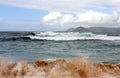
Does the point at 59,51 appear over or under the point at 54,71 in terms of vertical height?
under

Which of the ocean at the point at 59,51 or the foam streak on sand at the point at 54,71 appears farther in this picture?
the ocean at the point at 59,51

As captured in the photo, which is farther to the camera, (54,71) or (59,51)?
(59,51)

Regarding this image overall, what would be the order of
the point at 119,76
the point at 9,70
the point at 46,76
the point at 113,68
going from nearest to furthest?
the point at 46,76 < the point at 9,70 < the point at 119,76 < the point at 113,68

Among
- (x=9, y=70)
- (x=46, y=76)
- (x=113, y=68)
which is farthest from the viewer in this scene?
(x=113, y=68)

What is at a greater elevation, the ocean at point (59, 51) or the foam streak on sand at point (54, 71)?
the foam streak on sand at point (54, 71)

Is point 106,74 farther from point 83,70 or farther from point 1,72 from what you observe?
point 1,72

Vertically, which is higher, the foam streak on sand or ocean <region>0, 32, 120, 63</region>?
the foam streak on sand

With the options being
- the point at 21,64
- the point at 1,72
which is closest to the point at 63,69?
the point at 21,64

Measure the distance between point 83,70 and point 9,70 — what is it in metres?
1.73

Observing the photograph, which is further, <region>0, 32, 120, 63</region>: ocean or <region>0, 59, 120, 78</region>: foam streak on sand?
<region>0, 32, 120, 63</region>: ocean

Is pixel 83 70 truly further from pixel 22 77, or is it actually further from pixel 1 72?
pixel 1 72

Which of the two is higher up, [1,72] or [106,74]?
[1,72]

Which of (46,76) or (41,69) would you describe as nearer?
(46,76)

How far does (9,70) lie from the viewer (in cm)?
562
